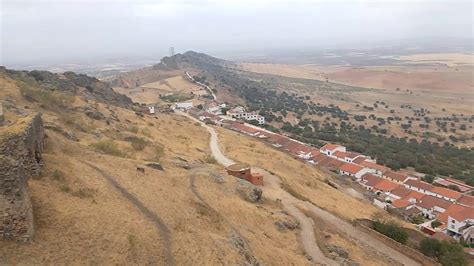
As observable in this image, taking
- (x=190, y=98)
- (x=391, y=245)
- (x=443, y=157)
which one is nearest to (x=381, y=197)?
(x=391, y=245)

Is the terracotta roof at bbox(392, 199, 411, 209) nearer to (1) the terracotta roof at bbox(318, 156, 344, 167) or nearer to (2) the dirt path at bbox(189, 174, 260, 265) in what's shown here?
(1) the terracotta roof at bbox(318, 156, 344, 167)

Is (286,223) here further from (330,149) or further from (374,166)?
(330,149)

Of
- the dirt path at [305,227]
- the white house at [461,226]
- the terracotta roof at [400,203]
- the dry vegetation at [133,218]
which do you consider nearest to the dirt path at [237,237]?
the dry vegetation at [133,218]

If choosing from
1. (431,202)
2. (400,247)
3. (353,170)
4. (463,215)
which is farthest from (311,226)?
(353,170)

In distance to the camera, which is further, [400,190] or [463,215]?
[400,190]

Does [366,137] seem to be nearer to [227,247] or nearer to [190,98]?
[190,98]

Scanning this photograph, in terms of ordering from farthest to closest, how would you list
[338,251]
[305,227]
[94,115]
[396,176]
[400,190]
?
1. [396,176]
2. [400,190]
3. [94,115]
4. [305,227]
5. [338,251]
